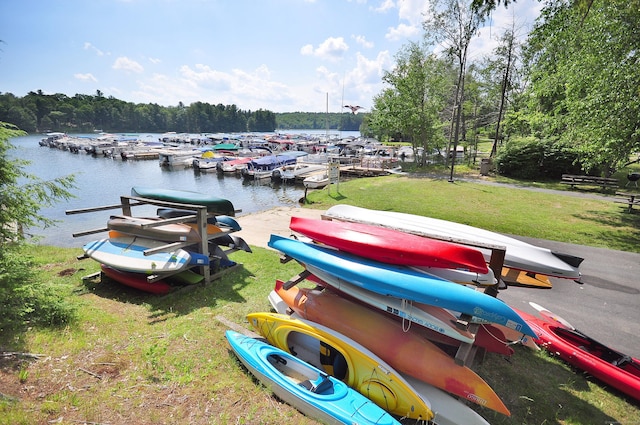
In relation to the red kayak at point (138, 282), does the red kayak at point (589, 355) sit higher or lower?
lower

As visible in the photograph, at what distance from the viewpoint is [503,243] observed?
6.10 m

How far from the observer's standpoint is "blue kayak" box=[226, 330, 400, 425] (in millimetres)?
3725

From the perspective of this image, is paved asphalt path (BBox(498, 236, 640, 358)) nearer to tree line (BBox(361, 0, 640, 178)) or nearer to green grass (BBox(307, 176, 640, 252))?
green grass (BBox(307, 176, 640, 252))

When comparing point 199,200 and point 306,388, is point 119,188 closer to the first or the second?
point 199,200

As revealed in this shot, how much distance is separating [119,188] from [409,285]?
3327 centimetres

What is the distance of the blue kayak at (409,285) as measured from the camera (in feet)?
12.9

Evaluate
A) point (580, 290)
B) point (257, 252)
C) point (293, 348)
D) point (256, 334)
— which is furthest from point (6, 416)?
point (580, 290)

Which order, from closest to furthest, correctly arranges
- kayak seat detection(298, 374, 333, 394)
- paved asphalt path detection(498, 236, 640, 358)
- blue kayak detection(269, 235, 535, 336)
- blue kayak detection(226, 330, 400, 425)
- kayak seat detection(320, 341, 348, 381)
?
blue kayak detection(226, 330, 400, 425) < blue kayak detection(269, 235, 535, 336) < kayak seat detection(298, 374, 333, 394) < kayak seat detection(320, 341, 348, 381) < paved asphalt path detection(498, 236, 640, 358)

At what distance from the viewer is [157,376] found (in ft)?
14.0

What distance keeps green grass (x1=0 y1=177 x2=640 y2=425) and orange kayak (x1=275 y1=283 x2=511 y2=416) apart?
78 cm

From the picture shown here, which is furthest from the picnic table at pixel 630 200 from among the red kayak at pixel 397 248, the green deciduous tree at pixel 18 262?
the green deciduous tree at pixel 18 262

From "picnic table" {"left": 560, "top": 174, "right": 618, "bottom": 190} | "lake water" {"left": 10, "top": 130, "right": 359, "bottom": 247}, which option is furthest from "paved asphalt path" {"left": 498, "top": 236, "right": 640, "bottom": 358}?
"lake water" {"left": 10, "top": 130, "right": 359, "bottom": 247}

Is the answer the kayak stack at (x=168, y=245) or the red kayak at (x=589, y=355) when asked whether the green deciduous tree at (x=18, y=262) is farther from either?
the red kayak at (x=589, y=355)

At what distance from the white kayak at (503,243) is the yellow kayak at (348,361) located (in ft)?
8.04
